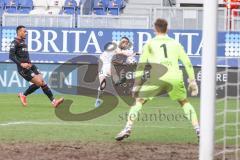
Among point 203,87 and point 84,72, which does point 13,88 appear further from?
point 203,87

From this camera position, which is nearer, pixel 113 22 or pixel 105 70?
pixel 105 70

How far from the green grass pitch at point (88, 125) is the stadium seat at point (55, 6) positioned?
34.8ft

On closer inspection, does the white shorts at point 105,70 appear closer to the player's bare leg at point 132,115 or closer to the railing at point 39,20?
the railing at point 39,20

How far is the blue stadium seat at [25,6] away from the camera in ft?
98.8

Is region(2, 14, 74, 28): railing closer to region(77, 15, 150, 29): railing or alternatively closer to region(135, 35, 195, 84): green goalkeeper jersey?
region(77, 15, 150, 29): railing

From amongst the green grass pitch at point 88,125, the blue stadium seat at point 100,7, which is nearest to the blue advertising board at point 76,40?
the green grass pitch at point 88,125

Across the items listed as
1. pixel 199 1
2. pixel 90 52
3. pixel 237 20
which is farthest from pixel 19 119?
pixel 199 1

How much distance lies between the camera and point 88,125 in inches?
550

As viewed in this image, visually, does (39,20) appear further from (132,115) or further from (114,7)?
(132,115)

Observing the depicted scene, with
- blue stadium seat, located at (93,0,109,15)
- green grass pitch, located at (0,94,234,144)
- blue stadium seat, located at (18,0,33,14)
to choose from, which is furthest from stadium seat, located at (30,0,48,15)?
green grass pitch, located at (0,94,234,144)

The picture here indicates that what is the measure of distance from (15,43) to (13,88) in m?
5.21

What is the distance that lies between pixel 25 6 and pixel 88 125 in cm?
1735

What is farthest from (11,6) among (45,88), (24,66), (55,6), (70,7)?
(45,88)

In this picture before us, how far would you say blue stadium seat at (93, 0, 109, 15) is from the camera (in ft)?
97.6
